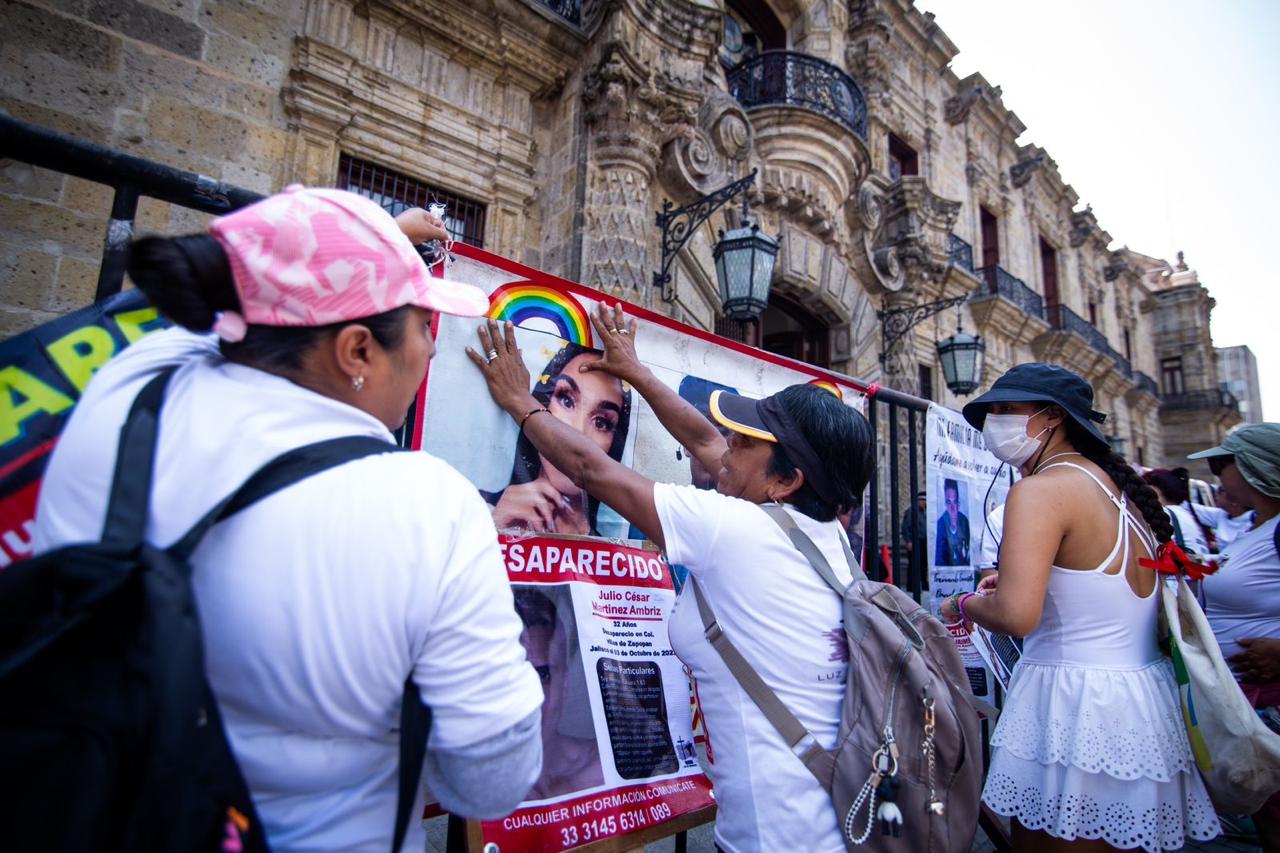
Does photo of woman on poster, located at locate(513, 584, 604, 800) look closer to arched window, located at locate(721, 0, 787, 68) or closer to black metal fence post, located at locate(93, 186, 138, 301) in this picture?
Result: black metal fence post, located at locate(93, 186, 138, 301)

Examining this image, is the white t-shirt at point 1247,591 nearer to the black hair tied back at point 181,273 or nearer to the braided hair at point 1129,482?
the braided hair at point 1129,482

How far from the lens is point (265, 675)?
2.54ft

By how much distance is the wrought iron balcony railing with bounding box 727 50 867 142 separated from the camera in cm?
857

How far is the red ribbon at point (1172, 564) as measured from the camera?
6.01 ft

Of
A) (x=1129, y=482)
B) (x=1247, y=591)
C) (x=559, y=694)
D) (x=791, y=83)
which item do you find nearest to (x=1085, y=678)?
(x=1129, y=482)

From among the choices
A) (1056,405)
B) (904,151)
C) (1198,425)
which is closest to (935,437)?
(1056,405)

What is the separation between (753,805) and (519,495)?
1070mm

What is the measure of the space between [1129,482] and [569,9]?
637 centimetres

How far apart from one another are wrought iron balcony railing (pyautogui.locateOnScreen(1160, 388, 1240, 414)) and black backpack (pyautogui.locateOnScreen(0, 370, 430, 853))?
119 ft

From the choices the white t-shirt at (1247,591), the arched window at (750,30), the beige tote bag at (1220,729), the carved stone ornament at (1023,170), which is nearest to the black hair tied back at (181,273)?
the beige tote bag at (1220,729)

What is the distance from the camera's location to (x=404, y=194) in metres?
5.43

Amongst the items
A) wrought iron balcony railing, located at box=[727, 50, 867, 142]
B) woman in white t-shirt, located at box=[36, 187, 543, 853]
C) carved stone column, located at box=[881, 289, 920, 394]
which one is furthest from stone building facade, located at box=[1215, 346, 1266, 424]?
woman in white t-shirt, located at box=[36, 187, 543, 853]

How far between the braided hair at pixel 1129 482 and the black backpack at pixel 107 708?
2294 mm

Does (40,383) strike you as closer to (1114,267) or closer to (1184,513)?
(1184,513)
